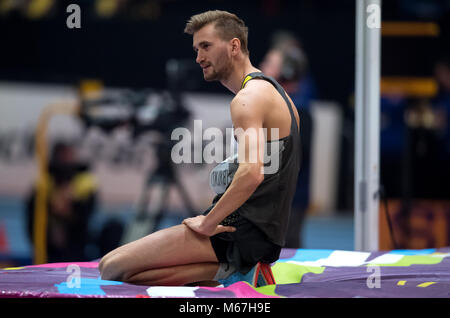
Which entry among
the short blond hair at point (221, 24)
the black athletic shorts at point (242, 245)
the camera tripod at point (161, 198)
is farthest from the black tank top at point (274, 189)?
the camera tripod at point (161, 198)

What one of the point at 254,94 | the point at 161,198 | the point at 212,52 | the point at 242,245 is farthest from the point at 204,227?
the point at 161,198

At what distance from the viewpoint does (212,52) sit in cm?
210

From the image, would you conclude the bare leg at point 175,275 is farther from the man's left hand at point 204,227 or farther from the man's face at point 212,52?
the man's face at point 212,52

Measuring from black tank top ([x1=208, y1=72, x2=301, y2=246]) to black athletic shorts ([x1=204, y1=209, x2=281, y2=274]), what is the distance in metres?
0.03

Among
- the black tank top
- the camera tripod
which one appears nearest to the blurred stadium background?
the camera tripod

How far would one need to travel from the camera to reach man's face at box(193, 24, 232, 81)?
2.10 meters

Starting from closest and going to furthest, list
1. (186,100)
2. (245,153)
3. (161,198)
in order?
(245,153), (161,198), (186,100)

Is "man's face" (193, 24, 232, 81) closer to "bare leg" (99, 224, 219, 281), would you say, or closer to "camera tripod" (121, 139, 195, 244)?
"bare leg" (99, 224, 219, 281)

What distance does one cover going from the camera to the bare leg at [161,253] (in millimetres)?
2049

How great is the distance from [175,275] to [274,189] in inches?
17.6

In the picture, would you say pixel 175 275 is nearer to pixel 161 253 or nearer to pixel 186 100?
pixel 161 253

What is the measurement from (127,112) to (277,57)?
4.73 ft

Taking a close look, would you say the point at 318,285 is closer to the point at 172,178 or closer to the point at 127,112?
the point at 172,178

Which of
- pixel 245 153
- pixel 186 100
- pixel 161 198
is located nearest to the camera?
pixel 245 153
